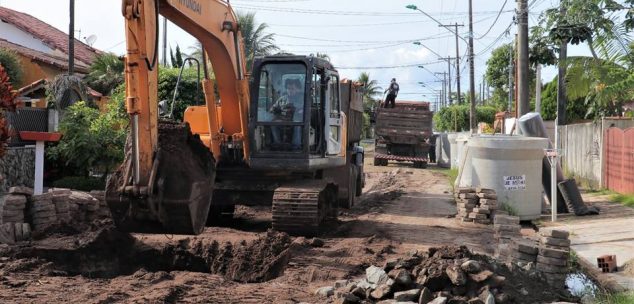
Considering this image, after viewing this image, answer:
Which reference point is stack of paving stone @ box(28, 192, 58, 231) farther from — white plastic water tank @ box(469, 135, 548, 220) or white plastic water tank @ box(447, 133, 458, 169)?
white plastic water tank @ box(447, 133, 458, 169)

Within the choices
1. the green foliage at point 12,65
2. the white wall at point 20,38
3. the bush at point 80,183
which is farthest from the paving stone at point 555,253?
the white wall at point 20,38

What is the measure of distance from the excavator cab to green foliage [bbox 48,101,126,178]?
5.24 metres

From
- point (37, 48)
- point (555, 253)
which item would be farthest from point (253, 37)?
point (555, 253)

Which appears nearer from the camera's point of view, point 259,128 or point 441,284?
point 441,284

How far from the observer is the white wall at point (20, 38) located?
31938mm

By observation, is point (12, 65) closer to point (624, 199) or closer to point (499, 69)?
point (624, 199)

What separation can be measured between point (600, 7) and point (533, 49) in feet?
30.6

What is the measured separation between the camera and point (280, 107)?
11.1 meters

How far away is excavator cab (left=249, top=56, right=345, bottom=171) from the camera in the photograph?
10977 millimetres

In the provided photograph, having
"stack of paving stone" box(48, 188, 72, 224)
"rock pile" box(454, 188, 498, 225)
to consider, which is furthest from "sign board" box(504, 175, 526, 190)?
"stack of paving stone" box(48, 188, 72, 224)

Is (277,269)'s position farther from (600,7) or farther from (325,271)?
(600,7)

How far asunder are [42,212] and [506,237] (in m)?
7.22

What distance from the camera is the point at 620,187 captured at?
17.5m

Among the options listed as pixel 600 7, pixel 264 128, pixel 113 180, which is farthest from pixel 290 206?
pixel 600 7
